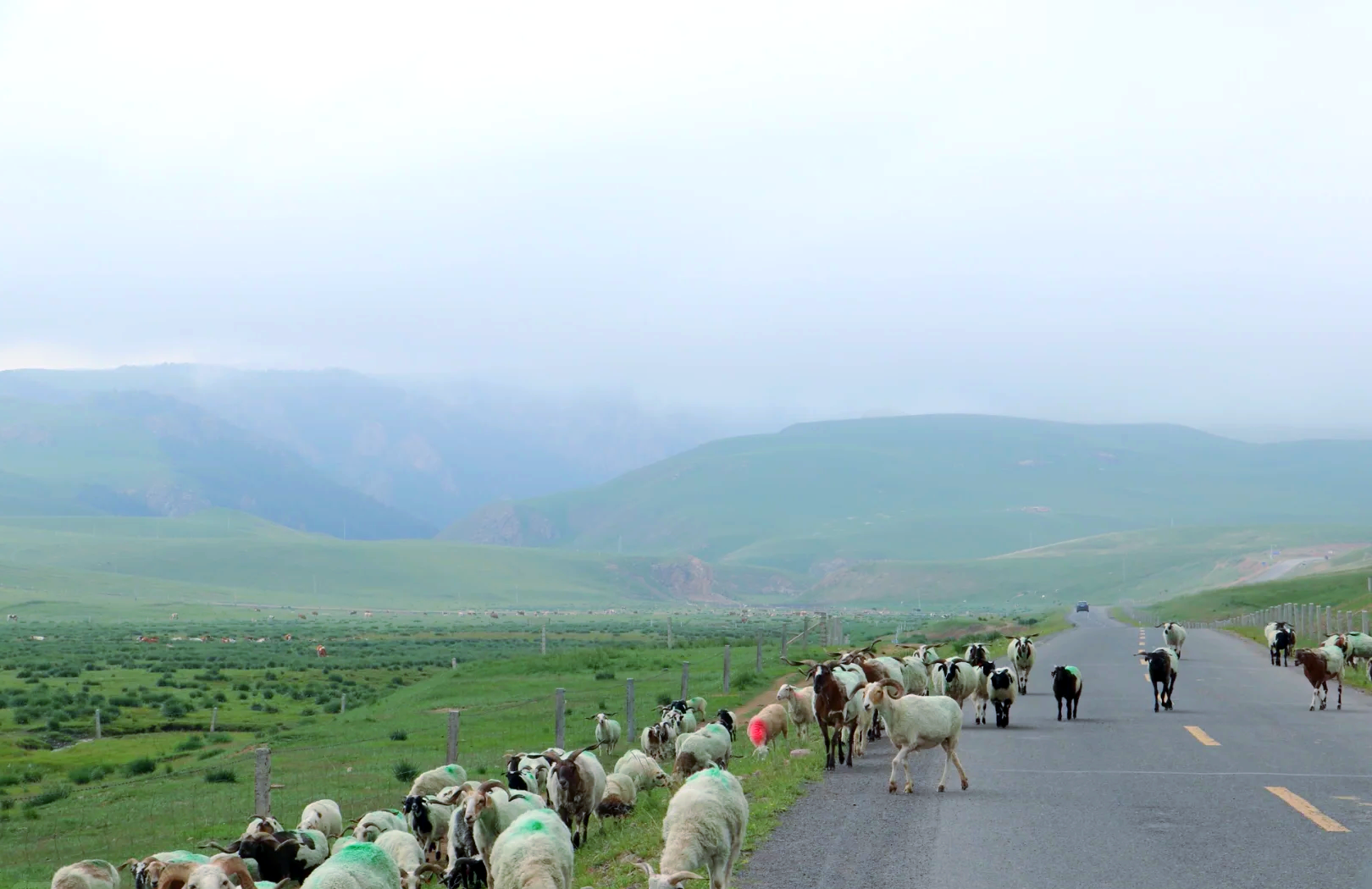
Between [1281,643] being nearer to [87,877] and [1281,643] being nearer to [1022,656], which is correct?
[1022,656]

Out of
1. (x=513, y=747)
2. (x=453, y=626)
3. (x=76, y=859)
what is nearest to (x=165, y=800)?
(x=76, y=859)

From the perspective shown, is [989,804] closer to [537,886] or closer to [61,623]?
[537,886]

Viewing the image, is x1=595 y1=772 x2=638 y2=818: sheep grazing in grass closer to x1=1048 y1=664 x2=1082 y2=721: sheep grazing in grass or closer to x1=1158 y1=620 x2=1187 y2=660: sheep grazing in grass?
x1=1048 y1=664 x2=1082 y2=721: sheep grazing in grass

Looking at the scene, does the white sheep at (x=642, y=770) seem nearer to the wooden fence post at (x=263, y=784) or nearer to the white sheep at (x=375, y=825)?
the white sheep at (x=375, y=825)

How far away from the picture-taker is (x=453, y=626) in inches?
5157

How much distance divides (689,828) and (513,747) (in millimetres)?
18205

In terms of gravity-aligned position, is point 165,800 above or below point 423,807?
below

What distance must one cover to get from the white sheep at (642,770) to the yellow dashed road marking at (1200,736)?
851 centimetres

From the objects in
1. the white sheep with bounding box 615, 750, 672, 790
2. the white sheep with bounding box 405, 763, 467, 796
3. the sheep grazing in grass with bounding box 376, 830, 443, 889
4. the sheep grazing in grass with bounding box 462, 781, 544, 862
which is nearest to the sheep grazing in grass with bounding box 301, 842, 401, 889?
the sheep grazing in grass with bounding box 376, 830, 443, 889

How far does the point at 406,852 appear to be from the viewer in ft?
43.9

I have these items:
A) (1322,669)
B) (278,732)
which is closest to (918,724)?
(1322,669)

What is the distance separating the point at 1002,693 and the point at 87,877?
14788 mm

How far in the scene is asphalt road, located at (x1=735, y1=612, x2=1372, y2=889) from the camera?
38.3 feet

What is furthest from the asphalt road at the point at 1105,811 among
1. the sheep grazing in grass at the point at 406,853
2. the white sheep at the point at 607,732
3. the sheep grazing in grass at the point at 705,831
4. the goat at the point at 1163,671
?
the white sheep at the point at 607,732
